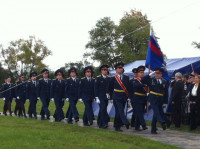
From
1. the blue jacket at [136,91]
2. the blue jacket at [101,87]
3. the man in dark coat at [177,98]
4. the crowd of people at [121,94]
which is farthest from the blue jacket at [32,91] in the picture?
the man in dark coat at [177,98]

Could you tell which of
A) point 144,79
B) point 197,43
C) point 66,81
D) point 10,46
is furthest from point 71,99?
point 10,46

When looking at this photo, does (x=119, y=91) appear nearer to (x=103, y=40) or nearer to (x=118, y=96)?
(x=118, y=96)

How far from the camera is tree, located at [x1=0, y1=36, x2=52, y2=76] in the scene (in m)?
71.8

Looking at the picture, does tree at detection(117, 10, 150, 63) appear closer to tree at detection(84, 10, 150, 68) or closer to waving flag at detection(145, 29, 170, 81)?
tree at detection(84, 10, 150, 68)

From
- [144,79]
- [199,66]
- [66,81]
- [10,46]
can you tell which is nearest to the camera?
[144,79]

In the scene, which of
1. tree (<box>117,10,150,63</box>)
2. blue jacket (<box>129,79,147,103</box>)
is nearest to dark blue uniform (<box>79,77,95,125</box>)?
blue jacket (<box>129,79,147,103</box>)

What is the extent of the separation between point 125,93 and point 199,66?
211 inches

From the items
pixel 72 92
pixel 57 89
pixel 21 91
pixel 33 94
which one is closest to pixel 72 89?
pixel 72 92

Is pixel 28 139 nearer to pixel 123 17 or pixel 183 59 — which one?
pixel 183 59

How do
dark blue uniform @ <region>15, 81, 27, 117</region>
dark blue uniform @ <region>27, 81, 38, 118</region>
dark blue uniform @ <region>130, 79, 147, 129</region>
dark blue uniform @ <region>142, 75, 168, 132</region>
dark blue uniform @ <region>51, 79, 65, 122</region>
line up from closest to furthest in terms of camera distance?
1. dark blue uniform @ <region>142, 75, 168, 132</region>
2. dark blue uniform @ <region>130, 79, 147, 129</region>
3. dark blue uniform @ <region>51, 79, 65, 122</region>
4. dark blue uniform @ <region>27, 81, 38, 118</region>
5. dark blue uniform @ <region>15, 81, 27, 117</region>

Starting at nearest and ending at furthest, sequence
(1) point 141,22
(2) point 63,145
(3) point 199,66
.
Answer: (2) point 63,145 → (3) point 199,66 → (1) point 141,22

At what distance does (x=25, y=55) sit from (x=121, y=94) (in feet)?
197

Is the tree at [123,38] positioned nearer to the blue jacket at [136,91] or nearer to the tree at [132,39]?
the tree at [132,39]

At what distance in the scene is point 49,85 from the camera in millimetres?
17344
